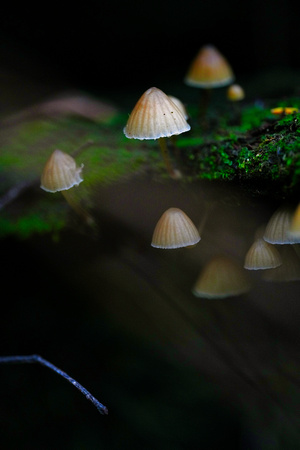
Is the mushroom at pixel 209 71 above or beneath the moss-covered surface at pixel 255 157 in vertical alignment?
above

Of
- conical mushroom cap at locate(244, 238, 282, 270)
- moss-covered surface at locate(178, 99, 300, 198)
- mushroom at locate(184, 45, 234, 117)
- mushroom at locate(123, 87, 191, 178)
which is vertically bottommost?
conical mushroom cap at locate(244, 238, 282, 270)

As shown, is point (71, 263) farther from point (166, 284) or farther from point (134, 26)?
point (134, 26)

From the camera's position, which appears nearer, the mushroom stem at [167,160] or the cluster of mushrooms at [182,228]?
Result: the cluster of mushrooms at [182,228]

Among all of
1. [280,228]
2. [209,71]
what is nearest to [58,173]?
[280,228]

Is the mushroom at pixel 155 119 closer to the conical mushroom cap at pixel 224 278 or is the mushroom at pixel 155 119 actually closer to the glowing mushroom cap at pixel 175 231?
the glowing mushroom cap at pixel 175 231

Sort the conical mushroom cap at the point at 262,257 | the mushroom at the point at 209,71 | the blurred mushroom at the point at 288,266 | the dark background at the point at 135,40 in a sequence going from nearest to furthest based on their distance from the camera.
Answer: the conical mushroom cap at the point at 262,257 < the blurred mushroom at the point at 288,266 < the mushroom at the point at 209,71 < the dark background at the point at 135,40

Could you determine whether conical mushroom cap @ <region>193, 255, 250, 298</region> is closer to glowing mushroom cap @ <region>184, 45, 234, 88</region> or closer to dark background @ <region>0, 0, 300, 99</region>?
glowing mushroom cap @ <region>184, 45, 234, 88</region>

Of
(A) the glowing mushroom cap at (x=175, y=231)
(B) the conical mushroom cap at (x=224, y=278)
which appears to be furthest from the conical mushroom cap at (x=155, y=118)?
(B) the conical mushroom cap at (x=224, y=278)

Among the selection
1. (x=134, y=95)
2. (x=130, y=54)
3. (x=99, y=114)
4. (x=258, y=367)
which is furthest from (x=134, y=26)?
(x=258, y=367)

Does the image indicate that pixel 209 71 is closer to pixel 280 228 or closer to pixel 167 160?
pixel 167 160

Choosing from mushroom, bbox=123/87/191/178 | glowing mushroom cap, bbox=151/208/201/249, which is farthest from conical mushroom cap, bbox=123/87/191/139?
glowing mushroom cap, bbox=151/208/201/249
